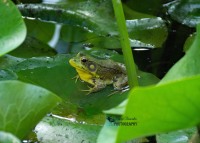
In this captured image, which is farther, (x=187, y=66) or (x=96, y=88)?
(x=96, y=88)

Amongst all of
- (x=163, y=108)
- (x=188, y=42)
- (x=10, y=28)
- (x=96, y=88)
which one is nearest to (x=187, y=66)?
(x=163, y=108)

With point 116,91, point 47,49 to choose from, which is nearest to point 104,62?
point 116,91

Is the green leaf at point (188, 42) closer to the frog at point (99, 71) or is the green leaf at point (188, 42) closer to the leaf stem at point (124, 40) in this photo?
the frog at point (99, 71)

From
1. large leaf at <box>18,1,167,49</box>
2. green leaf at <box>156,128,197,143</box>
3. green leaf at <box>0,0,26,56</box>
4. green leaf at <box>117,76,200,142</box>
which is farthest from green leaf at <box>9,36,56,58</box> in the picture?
green leaf at <box>117,76,200,142</box>

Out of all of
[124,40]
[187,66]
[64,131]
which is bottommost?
[64,131]

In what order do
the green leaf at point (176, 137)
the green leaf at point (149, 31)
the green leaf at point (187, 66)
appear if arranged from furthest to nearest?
the green leaf at point (149, 31), the green leaf at point (176, 137), the green leaf at point (187, 66)

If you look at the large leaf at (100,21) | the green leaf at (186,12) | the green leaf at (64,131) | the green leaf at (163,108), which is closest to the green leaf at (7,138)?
Result: the green leaf at (163,108)

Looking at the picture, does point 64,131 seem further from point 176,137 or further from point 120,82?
point 120,82

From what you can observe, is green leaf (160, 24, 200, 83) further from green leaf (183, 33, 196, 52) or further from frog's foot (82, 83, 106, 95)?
green leaf (183, 33, 196, 52)

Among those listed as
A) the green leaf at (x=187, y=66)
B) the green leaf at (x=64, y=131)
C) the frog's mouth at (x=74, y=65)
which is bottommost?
the frog's mouth at (x=74, y=65)
